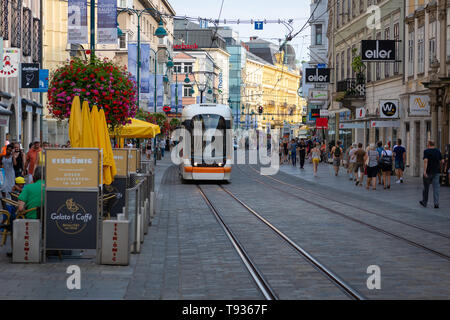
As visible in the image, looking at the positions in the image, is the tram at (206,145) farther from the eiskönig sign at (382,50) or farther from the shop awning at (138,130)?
the eiskönig sign at (382,50)

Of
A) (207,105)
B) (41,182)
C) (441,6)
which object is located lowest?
(41,182)

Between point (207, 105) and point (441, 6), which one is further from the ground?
point (441, 6)

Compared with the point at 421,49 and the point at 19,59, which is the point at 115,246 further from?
the point at 421,49

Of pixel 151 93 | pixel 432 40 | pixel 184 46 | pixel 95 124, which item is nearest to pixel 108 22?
pixel 95 124

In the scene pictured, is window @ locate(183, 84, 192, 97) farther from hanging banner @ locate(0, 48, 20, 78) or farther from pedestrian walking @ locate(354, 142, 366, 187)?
hanging banner @ locate(0, 48, 20, 78)

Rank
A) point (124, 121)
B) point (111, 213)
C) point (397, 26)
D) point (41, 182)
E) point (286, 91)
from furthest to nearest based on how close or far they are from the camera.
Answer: point (286, 91), point (397, 26), point (124, 121), point (111, 213), point (41, 182)

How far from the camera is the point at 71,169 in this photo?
38.5 feet

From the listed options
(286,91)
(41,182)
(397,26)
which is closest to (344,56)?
(397,26)

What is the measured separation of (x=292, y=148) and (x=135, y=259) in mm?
45559

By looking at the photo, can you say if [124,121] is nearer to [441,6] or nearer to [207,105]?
[207,105]

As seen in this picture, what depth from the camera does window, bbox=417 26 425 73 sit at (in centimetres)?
3894

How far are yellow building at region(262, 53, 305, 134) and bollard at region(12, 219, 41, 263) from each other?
A: 153m
